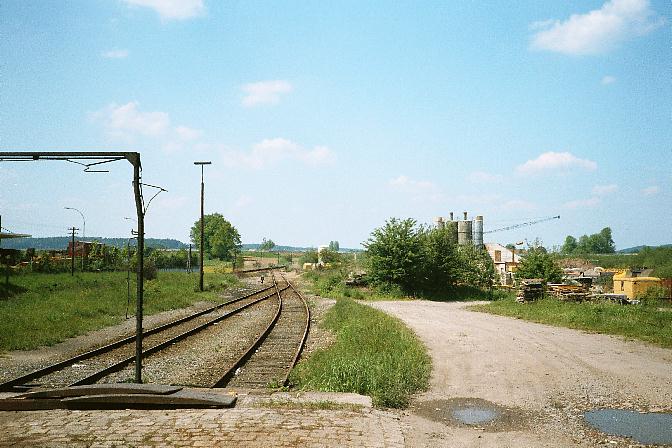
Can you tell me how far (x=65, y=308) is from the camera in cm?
2088

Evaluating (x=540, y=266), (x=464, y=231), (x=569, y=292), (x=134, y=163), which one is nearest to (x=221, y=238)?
(x=464, y=231)

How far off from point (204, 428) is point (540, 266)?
2644cm

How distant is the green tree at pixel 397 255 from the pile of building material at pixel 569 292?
8144mm

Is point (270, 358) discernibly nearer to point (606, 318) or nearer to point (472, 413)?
point (472, 413)

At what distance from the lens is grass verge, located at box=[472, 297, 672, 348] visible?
15586 millimetres

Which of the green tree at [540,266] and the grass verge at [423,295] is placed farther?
the grass verge at [423,295]

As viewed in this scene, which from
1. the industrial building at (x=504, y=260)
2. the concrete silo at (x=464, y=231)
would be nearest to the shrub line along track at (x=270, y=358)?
the industrial building at (x=504, y=260)

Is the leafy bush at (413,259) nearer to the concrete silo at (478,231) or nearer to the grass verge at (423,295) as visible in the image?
the grass verge at (423,295)

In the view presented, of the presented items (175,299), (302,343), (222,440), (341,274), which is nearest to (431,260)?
(341,274)

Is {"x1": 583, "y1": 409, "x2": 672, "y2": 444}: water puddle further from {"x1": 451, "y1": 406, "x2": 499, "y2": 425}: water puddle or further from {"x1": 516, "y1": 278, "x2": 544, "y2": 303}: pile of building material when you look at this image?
{"x1": 516, "y1": 278, "x2": 544, "y2": 303}: pile of building material

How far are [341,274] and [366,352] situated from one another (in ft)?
97.3

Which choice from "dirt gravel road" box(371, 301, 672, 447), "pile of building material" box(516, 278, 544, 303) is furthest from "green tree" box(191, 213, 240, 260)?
"dirt gravel road" box(371, 301, 672, 447)

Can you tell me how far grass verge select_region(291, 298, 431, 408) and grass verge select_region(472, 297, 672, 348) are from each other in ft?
22.8

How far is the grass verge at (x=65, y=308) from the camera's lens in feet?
50.2
